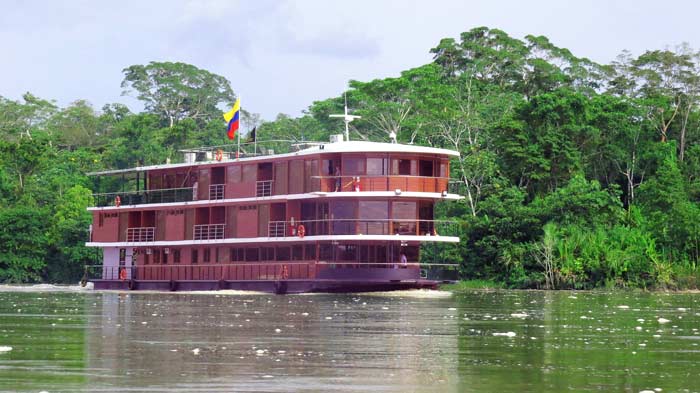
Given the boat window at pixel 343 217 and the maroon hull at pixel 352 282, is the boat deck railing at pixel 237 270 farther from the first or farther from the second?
the boat window at pixel 343 217

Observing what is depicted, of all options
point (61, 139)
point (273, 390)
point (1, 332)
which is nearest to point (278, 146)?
point (61, 139)

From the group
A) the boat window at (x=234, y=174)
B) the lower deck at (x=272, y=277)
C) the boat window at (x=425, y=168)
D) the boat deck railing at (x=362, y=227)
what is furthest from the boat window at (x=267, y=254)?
the boat window at (x=425, y=168)

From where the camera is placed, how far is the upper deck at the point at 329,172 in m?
48.7

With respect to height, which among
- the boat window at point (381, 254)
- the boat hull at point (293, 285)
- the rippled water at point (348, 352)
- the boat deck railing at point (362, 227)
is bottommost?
the rippled water at point (348, 352)

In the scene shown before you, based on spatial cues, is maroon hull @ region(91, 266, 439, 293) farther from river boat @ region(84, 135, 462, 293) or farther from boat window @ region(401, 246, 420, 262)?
boat window @ region(401, 246, 420, 262)

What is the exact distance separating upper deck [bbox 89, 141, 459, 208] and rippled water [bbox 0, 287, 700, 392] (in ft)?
64.1

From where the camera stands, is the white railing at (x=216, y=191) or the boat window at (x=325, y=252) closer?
the boat window at (x=325, y=252)

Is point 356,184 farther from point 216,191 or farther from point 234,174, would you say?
point 216,191

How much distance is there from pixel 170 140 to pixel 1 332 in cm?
7464

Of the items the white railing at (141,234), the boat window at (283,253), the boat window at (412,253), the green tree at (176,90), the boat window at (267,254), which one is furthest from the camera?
the green tree at (176,90)

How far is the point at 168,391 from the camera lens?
12.6m

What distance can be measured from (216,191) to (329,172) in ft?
25.0

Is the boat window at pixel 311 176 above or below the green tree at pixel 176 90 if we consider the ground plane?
below

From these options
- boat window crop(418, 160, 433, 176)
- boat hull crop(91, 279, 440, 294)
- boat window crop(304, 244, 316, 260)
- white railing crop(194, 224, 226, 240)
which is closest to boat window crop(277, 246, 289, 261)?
boat window crop(304, 244, 316, 260)
